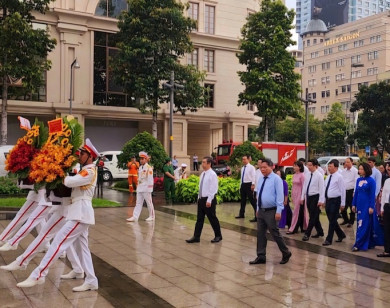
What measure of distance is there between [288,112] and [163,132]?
1042 cm

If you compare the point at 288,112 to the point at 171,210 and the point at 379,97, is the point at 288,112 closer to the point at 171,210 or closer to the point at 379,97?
the point at 379,97

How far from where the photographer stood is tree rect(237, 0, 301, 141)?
105 ft

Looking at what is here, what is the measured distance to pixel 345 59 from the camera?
94.6m

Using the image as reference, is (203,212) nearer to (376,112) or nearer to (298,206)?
(298,206)

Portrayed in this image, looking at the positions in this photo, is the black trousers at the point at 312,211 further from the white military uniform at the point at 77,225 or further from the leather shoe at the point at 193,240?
the white military uniform at the point at 77,225

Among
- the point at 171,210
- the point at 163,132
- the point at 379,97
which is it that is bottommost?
the point at 171,210

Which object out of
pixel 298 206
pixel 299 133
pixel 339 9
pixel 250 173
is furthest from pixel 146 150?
pixel 339 9

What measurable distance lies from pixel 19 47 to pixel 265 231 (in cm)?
1879

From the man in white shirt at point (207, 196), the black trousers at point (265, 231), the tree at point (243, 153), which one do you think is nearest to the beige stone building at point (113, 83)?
the tree at point (243, 153)

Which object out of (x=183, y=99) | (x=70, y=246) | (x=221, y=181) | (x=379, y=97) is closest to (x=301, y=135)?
(x=379, y=97)

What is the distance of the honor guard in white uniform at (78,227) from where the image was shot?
6000 mm

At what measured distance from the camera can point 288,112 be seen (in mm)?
33219

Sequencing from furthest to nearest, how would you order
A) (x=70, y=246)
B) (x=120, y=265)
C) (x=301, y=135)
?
(x=301, y=135), (x=120, y=265), (x=70, y=246)

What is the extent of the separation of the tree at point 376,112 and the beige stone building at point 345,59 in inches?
1919
